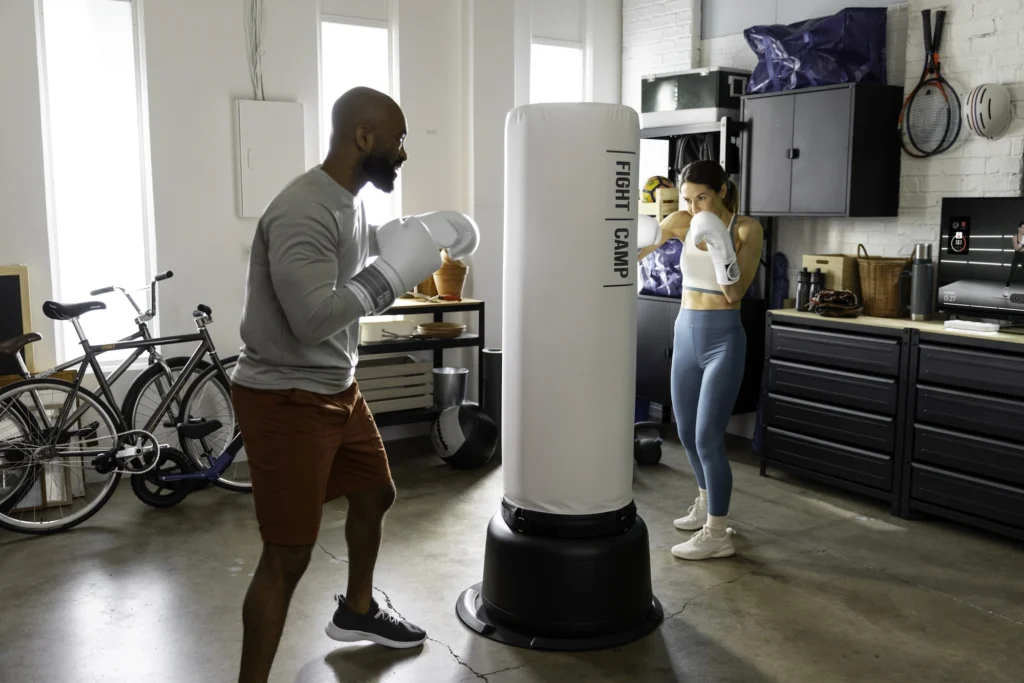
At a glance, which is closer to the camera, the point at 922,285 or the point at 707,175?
the point at 707,175

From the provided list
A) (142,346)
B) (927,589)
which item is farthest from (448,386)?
(927,589)

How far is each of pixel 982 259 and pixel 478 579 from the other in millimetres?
2789

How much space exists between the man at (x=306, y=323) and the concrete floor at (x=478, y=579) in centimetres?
59

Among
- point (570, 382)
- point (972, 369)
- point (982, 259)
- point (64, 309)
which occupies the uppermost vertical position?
point (982, 259)

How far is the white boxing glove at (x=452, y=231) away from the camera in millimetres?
2740

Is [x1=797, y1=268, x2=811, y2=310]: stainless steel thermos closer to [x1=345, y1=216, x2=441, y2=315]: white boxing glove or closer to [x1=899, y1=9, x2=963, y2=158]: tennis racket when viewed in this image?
[x1=899, y1=9, x2=963, y2=158]: tennis racket

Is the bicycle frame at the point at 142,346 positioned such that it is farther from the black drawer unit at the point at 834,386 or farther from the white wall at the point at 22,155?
the black drawer unit at the point at 834,386

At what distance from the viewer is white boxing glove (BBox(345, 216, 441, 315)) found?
2.35m

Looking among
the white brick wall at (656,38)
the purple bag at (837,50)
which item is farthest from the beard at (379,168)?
the white brick wall at (656,38)

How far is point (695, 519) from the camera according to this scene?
13.6 ft

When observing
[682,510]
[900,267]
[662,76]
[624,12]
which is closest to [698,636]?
[682,510]

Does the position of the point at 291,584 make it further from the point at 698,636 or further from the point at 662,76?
the point at 662,76

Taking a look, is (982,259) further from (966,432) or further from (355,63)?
(355,63)

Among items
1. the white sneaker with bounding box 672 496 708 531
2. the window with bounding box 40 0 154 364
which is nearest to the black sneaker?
the white sneaker with bounding box 672 496 708 531
